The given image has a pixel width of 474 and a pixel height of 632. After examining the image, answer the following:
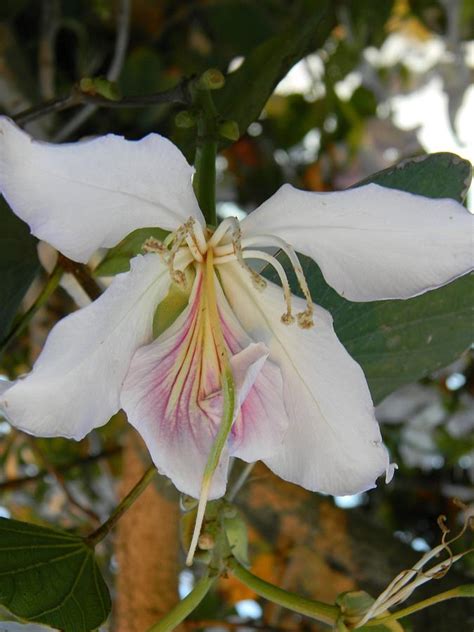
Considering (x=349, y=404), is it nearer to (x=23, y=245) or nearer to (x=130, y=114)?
(x=23, y=245)

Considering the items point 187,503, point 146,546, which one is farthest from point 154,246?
point 146,546

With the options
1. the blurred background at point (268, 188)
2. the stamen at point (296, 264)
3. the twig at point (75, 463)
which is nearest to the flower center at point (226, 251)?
the stamen at point (296, 264)

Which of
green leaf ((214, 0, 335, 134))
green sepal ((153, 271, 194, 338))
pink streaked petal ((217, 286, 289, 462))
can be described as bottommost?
pink streaked petal ((217, 286, 289, 462))

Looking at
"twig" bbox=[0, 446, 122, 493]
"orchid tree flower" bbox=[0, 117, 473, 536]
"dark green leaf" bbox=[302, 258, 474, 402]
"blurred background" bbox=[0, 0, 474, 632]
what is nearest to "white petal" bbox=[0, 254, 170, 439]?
"orchid tree flower" bbox=[0, 117, 473, 536]

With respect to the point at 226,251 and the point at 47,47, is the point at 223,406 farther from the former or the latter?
the point at 47,47

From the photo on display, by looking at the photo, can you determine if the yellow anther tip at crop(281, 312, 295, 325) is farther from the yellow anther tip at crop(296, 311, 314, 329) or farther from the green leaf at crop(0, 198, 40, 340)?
the green leaf at crop(0, 198, 40, 340)

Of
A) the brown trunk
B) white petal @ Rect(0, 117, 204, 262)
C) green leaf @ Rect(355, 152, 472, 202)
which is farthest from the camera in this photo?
the brown trunk

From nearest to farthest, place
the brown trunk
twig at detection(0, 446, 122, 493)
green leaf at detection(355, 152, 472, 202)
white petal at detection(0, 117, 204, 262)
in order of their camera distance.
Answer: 1. white petal at detection(0, 117, 204, 262)
2. green leaf at detection(355, 152, 472, 202)
3. the brown trunk
4. twig at detection(0, 446, 122, 493)
